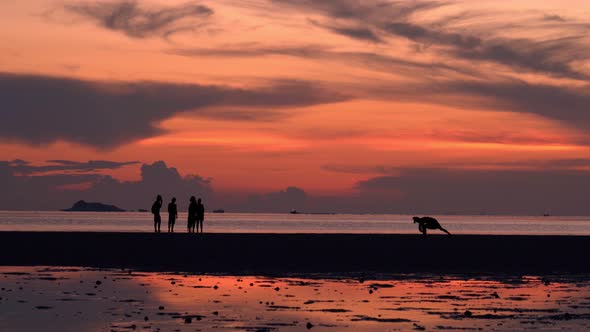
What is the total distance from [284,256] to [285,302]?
18545 mm

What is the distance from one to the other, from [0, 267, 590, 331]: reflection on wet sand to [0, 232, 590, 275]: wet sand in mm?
3832

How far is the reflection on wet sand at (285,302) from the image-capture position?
60.0 feet

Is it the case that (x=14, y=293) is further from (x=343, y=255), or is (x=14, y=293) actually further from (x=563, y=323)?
(x=343, y=255)

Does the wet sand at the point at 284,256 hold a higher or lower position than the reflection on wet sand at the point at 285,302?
higher

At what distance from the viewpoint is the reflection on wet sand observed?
1830cm

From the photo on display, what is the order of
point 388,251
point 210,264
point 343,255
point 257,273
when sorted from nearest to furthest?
point 257,273
point 210,264
point 343,255
point 388,251

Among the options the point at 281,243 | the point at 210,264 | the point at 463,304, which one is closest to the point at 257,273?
the point at 210,264

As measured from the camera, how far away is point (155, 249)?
44.2 metres

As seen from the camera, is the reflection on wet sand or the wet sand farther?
the wet sand

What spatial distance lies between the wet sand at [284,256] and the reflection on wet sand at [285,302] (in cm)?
383

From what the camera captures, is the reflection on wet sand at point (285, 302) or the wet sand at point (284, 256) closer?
the reflection on wet sand at point (285, 302)

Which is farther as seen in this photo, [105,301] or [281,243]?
[281,243]

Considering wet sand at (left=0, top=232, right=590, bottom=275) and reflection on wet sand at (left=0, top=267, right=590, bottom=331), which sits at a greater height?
wet sand at (left=0, top=232, right=590, bottom=275)

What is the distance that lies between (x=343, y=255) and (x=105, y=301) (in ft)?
70.0
